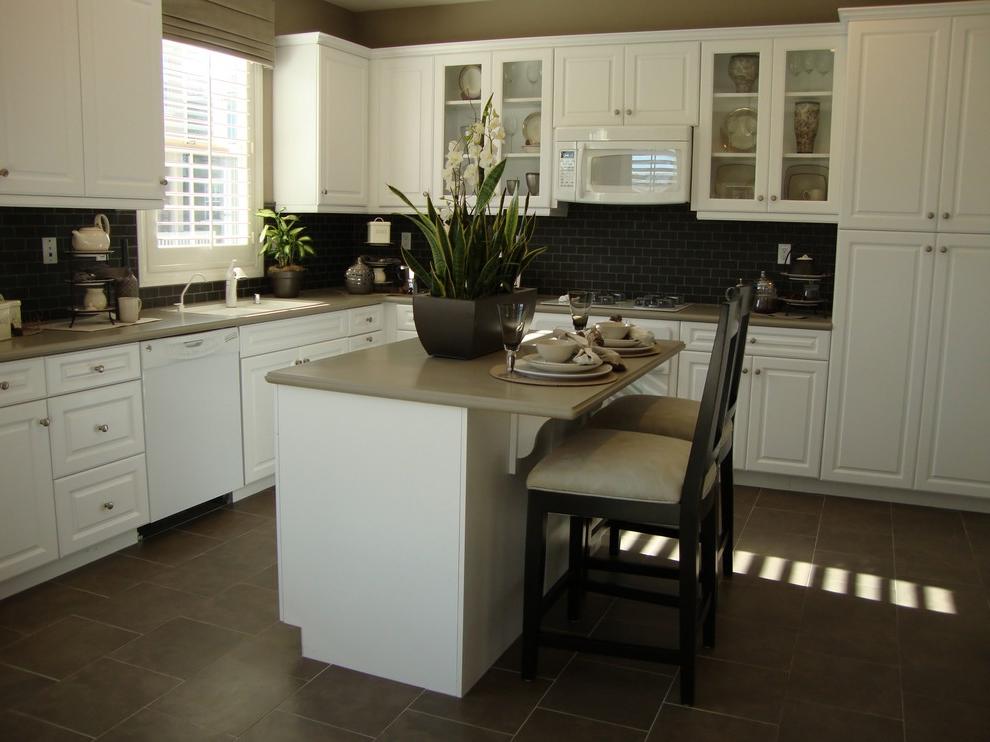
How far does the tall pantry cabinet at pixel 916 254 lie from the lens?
4.18 m

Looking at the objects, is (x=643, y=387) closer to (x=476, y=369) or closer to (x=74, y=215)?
(x=476, y=369)

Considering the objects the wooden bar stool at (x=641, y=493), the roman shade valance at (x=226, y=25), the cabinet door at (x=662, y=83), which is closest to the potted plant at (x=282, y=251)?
the roman shade valance at (x=226, y=25)

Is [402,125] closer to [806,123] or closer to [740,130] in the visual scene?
[740,130]

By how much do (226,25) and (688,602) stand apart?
3684mm

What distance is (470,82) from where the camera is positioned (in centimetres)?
536

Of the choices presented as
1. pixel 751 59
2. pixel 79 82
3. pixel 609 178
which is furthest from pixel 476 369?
pixel 751 59

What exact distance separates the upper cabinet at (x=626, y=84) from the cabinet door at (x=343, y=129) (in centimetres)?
120

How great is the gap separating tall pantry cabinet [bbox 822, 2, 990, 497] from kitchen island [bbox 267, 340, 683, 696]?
2116mm

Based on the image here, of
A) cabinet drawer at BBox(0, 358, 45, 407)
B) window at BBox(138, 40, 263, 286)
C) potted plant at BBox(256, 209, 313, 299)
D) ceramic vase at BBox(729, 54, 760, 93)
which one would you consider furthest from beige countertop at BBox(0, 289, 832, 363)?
ceramic vase at BBox(729, 54, 760, 93)

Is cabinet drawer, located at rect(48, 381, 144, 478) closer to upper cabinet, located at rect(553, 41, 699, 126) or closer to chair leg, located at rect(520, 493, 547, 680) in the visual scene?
chair leg, located at rect(520, 493, 547, 680)

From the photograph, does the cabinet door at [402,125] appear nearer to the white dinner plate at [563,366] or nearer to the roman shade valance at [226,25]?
the roman shade valance at [226,25]

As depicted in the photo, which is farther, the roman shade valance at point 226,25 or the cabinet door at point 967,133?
the roman shade valance at point 226,25

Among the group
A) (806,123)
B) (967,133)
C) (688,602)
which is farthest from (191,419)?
(967,133)

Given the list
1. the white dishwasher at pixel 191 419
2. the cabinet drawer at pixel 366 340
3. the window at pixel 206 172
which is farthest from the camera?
the cabinet drawer at pixel 366 340
